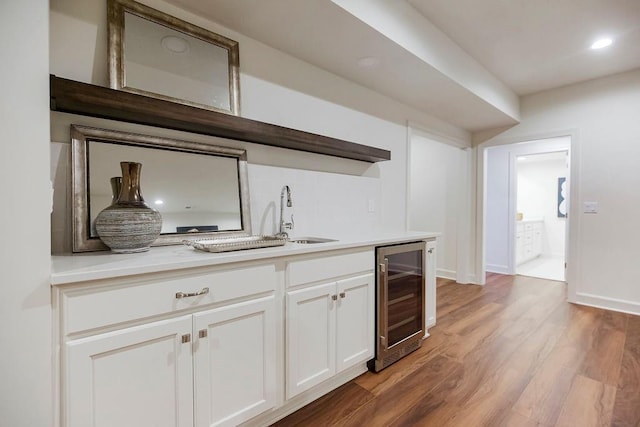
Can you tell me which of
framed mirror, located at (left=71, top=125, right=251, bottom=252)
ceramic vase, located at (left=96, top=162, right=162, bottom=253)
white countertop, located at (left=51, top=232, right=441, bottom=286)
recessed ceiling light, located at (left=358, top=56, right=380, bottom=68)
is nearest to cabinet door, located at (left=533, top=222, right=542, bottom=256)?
recessed ceiling light, located at (left=358, top=56, right=380, bottom=68)

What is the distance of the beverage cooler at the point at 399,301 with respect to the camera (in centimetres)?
200

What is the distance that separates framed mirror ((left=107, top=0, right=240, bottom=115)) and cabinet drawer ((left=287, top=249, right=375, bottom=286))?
1.02 metres

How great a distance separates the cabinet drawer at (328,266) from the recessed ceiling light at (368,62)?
141 cm

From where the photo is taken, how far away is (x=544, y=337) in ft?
8.52

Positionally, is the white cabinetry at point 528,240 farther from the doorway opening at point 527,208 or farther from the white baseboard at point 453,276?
the white baseboard at point 453,276

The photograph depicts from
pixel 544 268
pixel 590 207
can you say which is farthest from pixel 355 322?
pixel 544 268

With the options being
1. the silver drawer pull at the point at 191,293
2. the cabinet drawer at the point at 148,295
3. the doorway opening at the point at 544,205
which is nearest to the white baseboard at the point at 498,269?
the doorway opening at the point at 544,205

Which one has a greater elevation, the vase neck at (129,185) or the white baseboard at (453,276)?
the vase neck at (129,185)

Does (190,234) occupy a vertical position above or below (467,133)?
below

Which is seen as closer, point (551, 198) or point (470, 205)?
point (470, 205)

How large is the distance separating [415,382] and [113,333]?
5.66 feet

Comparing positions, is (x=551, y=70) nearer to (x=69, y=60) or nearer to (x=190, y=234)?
(x=190, y=234)

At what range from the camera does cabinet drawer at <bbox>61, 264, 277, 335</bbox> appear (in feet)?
3.23

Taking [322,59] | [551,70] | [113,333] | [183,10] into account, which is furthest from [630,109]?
[113,333]
